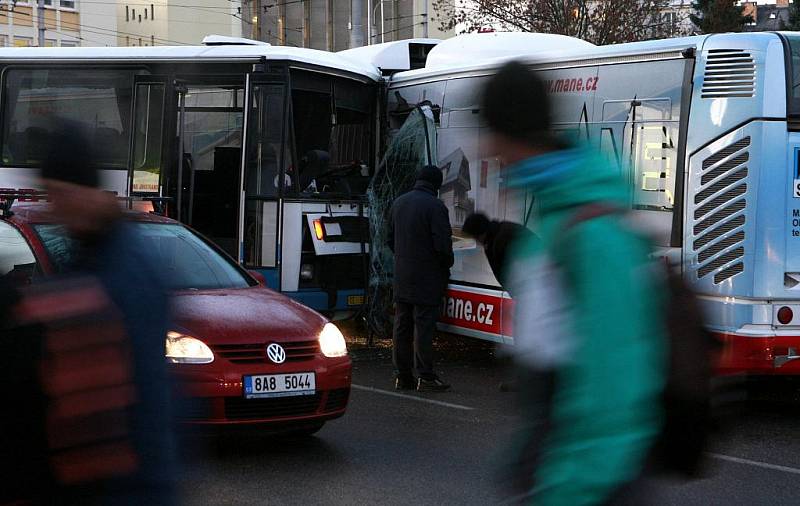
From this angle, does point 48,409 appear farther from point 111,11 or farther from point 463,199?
point 111,11

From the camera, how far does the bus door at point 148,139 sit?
14039 millimetres

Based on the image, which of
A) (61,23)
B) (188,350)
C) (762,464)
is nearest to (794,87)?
(762,464)

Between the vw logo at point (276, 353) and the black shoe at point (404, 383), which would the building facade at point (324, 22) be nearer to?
the black shoe at point (404, 383)

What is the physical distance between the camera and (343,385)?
7914 mm

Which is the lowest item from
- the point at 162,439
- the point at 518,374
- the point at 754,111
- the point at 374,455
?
the point at 374,455

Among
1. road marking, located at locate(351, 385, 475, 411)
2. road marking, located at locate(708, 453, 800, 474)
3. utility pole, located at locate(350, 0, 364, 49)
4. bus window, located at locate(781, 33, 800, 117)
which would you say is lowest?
road marking, located at locate(351, 385, 475, 411)

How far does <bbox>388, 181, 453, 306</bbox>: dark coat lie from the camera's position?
408 inches

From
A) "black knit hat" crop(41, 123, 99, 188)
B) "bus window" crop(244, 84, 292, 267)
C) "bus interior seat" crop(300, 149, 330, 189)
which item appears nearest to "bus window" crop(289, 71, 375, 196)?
"bus interior seat" crop(300, 149, 330, 189)

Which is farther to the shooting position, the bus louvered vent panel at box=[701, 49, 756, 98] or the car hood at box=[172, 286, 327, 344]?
the bus louvered vent panel at box=[701, 49, 756, 98]

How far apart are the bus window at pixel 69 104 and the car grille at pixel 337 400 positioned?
7.10 metres

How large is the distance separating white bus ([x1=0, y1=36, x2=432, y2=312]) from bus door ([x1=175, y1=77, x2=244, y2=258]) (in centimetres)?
1

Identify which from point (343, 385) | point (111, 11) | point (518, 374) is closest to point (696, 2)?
point (111, 11)

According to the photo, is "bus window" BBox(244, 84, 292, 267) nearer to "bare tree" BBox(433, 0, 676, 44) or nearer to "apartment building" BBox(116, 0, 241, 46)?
"bare tree" BBox(433, 0, 676, 44)

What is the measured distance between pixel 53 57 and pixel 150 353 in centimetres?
1276
